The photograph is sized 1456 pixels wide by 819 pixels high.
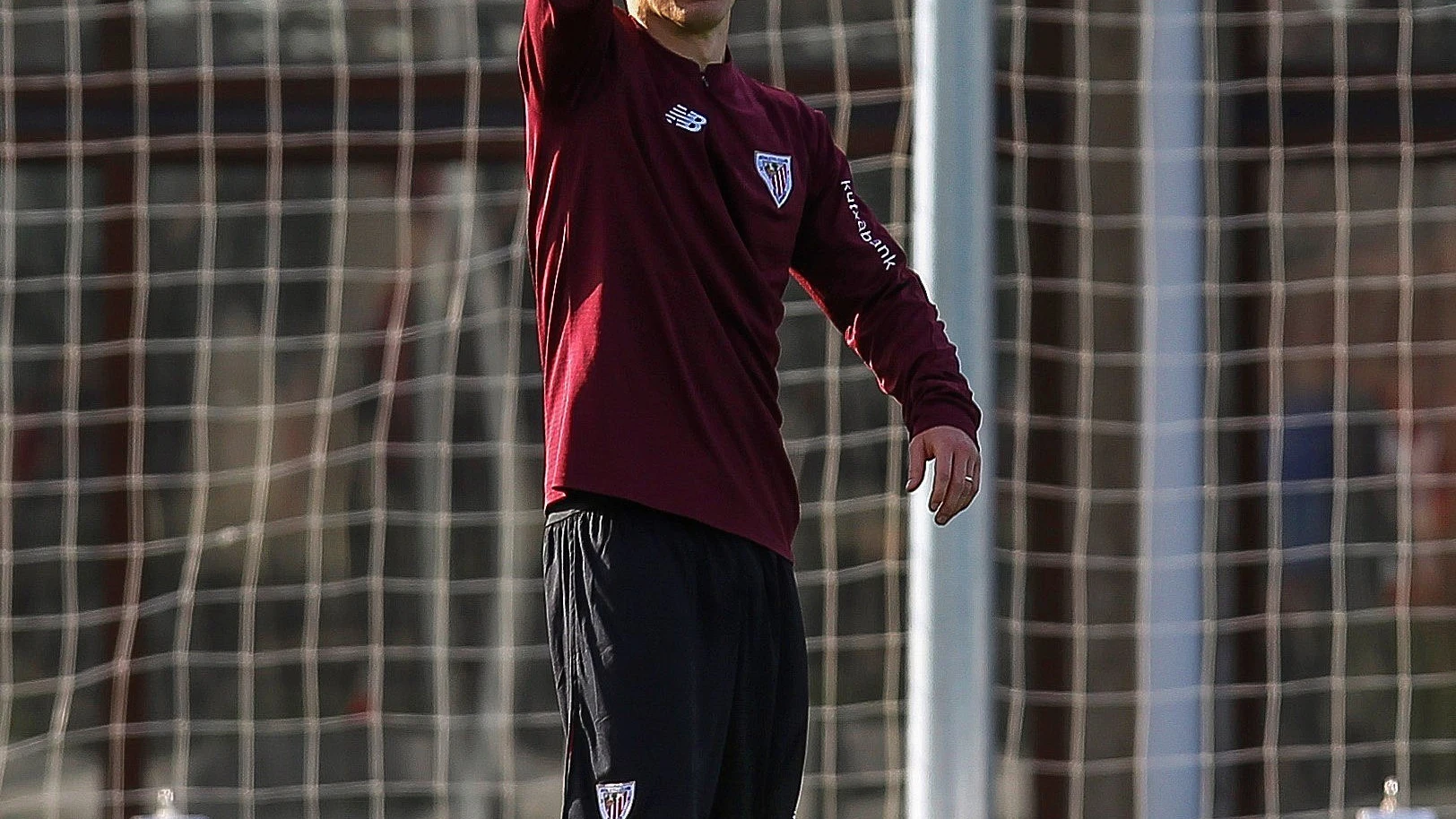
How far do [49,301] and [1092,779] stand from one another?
2.84 metres

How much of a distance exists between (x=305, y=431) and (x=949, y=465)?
2.93 metres

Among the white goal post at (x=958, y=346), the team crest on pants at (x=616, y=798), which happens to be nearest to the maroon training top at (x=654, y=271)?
the team crest on pants at (x=616, y=798)

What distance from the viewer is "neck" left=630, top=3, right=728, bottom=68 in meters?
2.36

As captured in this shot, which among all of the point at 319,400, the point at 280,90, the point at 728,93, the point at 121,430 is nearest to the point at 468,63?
the point at 280,90

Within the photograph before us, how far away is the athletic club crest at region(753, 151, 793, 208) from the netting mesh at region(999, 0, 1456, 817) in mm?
2565

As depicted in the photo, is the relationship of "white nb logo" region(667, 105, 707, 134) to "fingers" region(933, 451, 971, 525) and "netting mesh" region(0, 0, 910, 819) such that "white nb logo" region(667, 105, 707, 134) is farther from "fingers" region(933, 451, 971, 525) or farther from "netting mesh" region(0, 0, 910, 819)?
"netting mesh" region(0, 0, 910, 819)

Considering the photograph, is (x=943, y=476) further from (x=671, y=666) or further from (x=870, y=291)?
(x=671, y=666)

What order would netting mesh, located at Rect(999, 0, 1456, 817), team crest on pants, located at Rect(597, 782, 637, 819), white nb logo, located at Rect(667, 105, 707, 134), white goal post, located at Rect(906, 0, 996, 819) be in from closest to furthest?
team crest on pants, located at Rect(597, 782, 637, 819)
white nb logo, located at Rect(667, 105, 707, 134)
white goal post, located at Rect(906, 0, 996, 819)
netting mesh, located at Rect(999, 0, 1456, 817)

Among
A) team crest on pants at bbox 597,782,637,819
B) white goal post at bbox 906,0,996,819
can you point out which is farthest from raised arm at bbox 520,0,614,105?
white goal post at bbox 906,0,996,819

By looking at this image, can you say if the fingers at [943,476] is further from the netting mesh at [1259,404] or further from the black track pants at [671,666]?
the netting mesh at [1259,404]

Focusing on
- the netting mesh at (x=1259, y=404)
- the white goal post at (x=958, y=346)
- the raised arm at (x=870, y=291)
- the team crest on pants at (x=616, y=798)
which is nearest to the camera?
the team crest on pants at (x=616, y=798)

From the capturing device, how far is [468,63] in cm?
499

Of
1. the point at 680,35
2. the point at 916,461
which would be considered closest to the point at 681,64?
the point at 680,35

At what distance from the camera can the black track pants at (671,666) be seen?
84.7 inches
